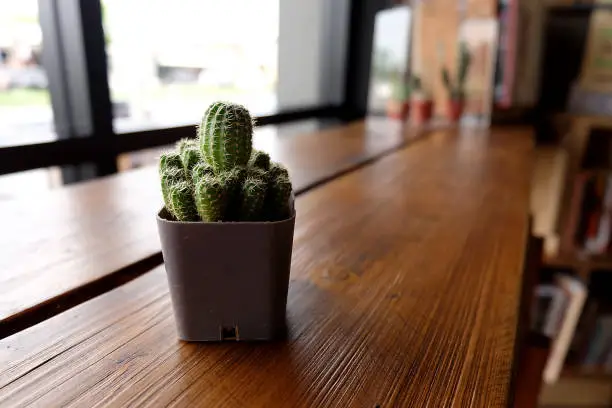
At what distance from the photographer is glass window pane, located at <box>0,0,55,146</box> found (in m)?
1.11

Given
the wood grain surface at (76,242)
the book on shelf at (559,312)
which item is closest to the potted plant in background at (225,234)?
the wood grain surface at (76,242)

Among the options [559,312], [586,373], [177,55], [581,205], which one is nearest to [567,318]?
[559,312]

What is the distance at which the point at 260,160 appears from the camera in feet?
1.49

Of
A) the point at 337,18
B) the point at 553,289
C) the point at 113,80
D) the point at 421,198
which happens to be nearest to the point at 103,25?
the point at 113,80

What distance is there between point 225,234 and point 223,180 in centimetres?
5

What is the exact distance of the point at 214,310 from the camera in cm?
42

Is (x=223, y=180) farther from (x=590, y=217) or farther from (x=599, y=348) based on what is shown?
(x=599, y=348)

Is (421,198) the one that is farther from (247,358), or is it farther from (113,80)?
(113,80)

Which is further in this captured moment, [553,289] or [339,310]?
[553,289]

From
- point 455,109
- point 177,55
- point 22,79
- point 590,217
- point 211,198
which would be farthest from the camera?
point 455,109

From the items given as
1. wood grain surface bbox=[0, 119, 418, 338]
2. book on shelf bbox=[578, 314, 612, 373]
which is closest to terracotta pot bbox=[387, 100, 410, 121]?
wood grain surface bbox=[0, 119, 418, 338]

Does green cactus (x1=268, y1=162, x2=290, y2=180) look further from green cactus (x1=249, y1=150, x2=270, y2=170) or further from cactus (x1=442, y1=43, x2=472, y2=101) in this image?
cactus (x1=442, y1=43, x2=472, y2=101)

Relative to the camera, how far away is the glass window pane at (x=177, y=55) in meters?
1.36

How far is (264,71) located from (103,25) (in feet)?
3.01
